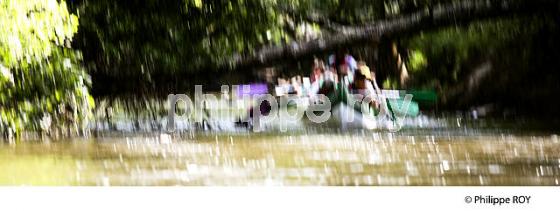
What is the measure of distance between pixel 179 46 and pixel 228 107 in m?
0.26

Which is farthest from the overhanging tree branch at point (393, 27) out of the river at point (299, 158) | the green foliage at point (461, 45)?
the river at point (299, 158)

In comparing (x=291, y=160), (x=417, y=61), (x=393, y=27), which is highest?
(x=393, y=27)

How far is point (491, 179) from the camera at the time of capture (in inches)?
82.0

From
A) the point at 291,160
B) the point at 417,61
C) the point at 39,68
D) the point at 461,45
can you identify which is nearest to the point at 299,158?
the point at 291,160

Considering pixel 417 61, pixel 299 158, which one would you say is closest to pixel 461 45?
pixel 417 61

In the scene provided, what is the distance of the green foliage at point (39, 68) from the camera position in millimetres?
2166

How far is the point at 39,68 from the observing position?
2262 mm

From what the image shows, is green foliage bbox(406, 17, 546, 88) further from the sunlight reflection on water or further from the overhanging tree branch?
the sunlight reflection on water

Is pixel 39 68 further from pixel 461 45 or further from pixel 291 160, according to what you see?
pixel 461 45

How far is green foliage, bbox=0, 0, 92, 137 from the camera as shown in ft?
7.11

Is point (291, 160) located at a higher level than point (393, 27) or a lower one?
lower

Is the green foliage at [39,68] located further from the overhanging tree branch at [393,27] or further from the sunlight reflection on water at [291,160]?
the overhanging tree branch at [393,27]
